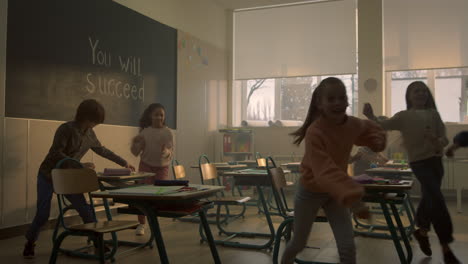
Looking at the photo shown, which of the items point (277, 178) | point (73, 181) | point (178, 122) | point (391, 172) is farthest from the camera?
point (178, 122)

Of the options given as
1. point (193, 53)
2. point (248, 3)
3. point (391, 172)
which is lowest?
point (391, 172)

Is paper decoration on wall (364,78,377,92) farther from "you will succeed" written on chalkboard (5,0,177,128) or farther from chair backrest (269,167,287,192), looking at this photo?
chair backrest (269,167,287,192)

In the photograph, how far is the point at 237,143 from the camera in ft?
26.9

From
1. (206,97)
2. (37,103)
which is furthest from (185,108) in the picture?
(37,103)

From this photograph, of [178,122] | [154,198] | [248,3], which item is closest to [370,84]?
[248,3]

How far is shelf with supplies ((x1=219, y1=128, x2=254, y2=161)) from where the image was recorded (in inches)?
318

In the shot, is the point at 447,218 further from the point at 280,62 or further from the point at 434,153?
the point at 280,62

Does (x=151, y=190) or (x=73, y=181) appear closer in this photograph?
(x=151, y=190)

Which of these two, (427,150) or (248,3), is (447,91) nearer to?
(248,3)

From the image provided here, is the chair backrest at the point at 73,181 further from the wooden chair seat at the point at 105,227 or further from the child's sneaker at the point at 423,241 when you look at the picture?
the child's sneaker at the point at 423,241

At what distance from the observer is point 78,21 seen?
510 centimetres

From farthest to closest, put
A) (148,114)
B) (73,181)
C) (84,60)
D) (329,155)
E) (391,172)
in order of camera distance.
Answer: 1. (84,60)
2. (148,114)
3. (391,172)
4. (73,181)
5. (329,155)

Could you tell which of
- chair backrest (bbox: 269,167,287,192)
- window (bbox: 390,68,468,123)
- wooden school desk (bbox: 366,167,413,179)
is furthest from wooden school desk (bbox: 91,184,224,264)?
window (bbox: 390,68,468,123)

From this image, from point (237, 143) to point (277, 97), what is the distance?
4.41ft
